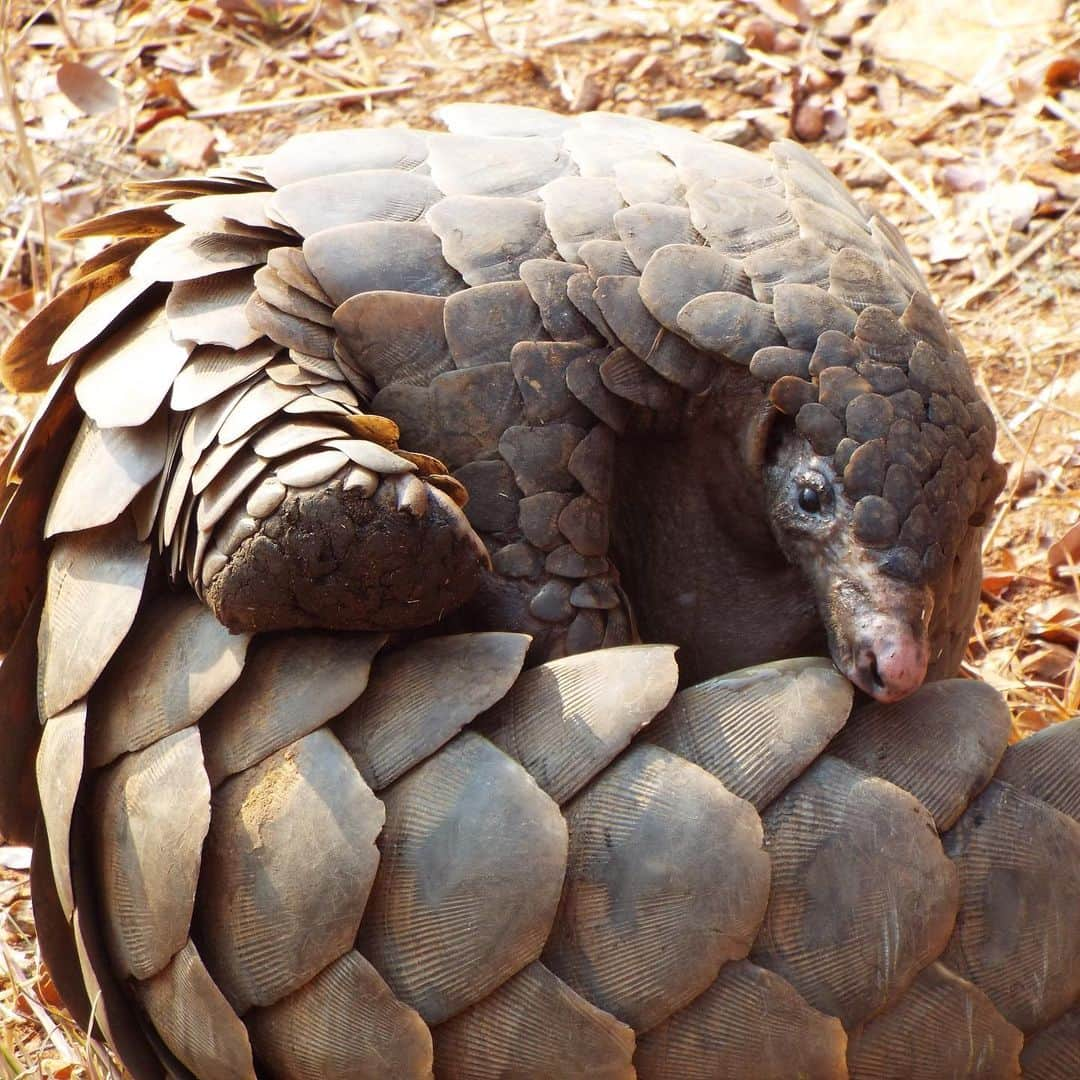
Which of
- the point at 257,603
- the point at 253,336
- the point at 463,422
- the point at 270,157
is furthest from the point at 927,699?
the point at 270,157

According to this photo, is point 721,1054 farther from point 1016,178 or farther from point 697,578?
point 1016,178

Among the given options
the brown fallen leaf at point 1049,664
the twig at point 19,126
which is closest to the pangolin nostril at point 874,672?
the brown fallen leaf at point 1049,664

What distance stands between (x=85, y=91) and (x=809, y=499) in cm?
355

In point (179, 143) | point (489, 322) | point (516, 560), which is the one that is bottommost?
point (179, 143)

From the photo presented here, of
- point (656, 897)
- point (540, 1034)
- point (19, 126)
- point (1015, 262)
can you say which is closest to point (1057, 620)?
point (1015, 262)

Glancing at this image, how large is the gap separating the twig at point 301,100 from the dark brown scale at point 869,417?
3083 millimetres

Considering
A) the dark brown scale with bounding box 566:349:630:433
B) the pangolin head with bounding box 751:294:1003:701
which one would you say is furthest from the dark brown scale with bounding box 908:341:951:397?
the dark brown scale with bounding box 566:349:630:433

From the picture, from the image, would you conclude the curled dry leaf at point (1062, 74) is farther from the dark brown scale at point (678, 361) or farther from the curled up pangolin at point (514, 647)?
the dark brown scale at point (678, 361)

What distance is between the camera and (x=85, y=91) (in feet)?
16.7

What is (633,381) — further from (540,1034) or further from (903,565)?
(540,1034)

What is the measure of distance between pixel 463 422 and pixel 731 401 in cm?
44

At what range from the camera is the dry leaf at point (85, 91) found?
5.08 m

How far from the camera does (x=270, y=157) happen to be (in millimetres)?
2807

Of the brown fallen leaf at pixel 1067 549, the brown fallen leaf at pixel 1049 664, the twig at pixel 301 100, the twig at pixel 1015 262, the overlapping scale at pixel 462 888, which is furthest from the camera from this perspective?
the twig at pixel 301 100
